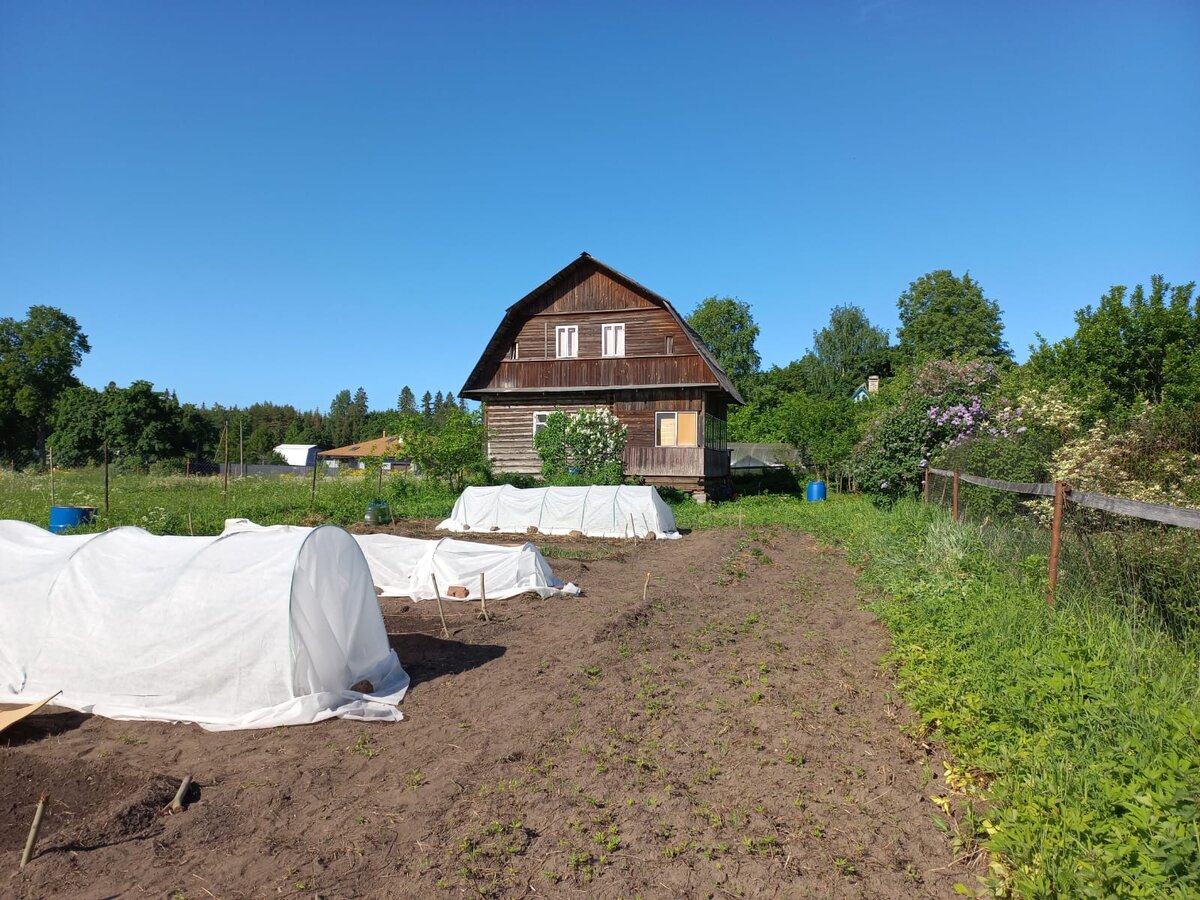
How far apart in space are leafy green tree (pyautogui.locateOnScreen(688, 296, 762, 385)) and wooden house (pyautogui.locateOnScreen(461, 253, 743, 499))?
138 ft

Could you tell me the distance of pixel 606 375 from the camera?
2689cm

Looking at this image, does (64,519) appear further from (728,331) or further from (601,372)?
(728,331)

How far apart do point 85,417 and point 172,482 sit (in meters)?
25.7

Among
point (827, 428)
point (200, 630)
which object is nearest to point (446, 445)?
point (200, 630)

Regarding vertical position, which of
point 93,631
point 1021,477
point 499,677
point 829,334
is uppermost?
point 829,334

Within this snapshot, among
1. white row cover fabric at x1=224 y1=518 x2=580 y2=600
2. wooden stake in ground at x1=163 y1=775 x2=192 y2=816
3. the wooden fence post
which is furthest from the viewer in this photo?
white row cover fabric at x1=224 y1=518 x2=580 y2=600

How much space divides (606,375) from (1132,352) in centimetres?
1573

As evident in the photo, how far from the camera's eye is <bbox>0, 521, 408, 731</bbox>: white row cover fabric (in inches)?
238

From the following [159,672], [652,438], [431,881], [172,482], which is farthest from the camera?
[172,482]

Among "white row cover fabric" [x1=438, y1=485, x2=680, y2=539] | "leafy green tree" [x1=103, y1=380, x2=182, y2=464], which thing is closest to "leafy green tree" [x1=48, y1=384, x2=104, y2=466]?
"leafy green tree" [x1=103, y1=380, x2=182, y2=464]

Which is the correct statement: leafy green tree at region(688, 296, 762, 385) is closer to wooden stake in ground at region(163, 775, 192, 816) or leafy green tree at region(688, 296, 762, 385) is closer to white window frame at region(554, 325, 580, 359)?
white window frame at region(554, 325, 580, 359)

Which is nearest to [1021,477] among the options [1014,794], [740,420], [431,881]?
[1014,794]

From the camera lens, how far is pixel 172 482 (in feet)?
111

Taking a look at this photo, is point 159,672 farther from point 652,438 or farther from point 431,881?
point 652,438
